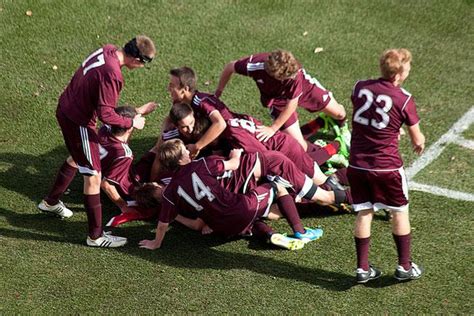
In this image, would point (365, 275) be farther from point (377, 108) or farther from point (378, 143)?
point (377, 108)

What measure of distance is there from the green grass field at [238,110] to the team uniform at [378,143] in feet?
2.65

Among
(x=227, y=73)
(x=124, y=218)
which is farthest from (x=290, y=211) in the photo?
(x=227, y=73)

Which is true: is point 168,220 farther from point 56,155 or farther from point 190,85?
point 56,155

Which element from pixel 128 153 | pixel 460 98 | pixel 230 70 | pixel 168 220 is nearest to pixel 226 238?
pixel 168 220

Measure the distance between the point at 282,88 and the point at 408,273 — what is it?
8.12 ft

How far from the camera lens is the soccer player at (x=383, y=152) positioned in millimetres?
6484

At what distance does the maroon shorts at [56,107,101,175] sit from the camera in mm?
7348

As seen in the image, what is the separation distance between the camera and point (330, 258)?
24.3ft

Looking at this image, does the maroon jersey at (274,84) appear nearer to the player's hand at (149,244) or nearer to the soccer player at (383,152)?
the soccer player at (383,152)

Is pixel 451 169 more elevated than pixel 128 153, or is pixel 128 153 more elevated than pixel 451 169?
pixel 128 153

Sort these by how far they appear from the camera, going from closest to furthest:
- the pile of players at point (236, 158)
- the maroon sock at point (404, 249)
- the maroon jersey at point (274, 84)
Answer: the pile of players at point (236, 158)
the maroon sock at point (404, 249)
the maroon jersey at point (274, 84)

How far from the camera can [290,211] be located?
7.52m

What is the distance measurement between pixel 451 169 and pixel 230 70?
270 centimetres

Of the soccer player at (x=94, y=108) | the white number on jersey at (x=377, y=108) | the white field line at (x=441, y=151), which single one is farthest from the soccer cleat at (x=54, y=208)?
the white field line at (x=441, y=151)
